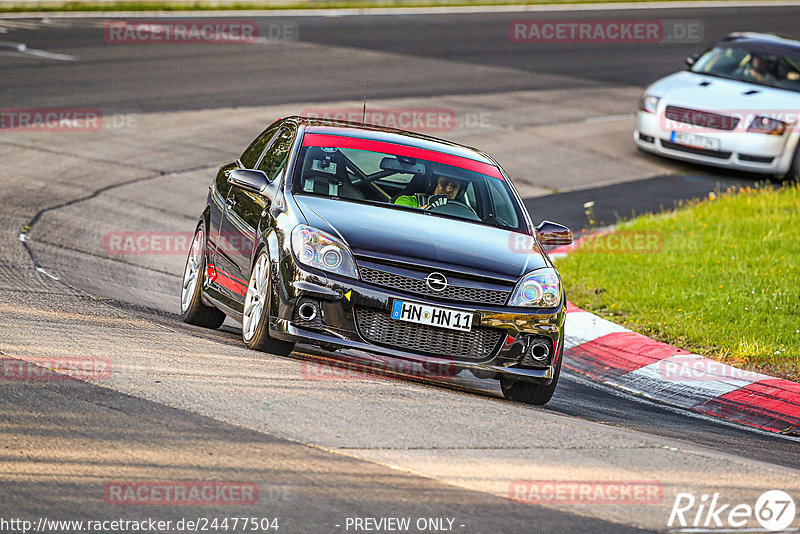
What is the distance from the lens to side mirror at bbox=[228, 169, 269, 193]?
825 centimetres

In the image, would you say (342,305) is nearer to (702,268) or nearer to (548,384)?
(548,384)

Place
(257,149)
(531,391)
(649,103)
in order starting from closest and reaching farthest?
(531,391), (257,149), (649,103)

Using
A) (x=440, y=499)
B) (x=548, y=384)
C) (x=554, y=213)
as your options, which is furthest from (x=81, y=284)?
(x=554, y=213)

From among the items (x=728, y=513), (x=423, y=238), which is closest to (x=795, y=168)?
(x=423, y=238)

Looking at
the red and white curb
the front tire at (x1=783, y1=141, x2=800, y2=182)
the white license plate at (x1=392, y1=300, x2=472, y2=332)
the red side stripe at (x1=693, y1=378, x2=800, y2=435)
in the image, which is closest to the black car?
the white license plate at (x1=392, y1=300, x2=472, y2=332)

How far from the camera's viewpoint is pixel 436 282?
7.29m

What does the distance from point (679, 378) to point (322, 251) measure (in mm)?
3386

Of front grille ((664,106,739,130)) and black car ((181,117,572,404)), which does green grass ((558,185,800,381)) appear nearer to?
black car ((181,117,572,404))

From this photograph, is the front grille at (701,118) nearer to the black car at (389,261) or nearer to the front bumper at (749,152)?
the front bumper at (749,152)

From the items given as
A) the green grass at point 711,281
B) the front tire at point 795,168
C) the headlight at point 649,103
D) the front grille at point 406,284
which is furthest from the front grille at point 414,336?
the headlight at point 649,103

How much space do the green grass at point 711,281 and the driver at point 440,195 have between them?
2.66m

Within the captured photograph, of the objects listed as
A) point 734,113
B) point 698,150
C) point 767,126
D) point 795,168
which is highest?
point 734,113

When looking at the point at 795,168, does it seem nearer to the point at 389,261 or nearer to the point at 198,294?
the point at 198,294

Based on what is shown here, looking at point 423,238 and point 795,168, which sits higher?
point 423,238
